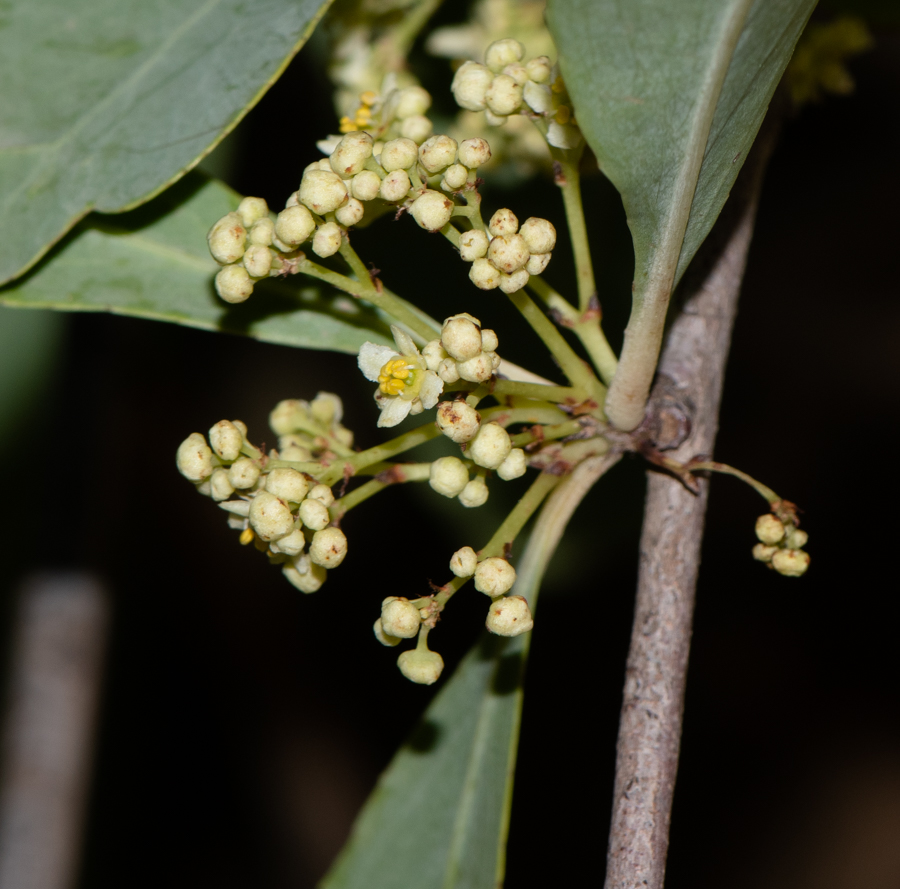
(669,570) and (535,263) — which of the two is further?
(669,570)

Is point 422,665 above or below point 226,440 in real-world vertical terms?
below

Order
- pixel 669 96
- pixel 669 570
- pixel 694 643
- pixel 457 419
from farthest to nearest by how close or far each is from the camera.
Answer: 1. pixel 694 643
2. pixel 669 570
3. pixel 457 419
4. pixel 669 96

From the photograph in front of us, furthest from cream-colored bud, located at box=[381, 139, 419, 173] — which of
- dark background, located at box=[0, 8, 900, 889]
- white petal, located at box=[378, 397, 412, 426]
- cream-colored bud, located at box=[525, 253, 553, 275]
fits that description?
dark background, located at box=[0, 8, 900, 889]

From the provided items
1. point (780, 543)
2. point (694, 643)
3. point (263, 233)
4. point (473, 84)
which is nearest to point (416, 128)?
point (473, 84)

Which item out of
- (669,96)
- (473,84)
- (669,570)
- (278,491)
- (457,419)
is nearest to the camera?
(669,96)

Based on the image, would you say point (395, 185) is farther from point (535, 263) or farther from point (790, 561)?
point (790, 561)

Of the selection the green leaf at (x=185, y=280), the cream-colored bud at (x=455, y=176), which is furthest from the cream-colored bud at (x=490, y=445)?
the green leaf at (x=185, y=280)

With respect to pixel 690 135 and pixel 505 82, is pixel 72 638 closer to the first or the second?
pixel 505 82

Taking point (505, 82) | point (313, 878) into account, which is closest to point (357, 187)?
point (505, 82)

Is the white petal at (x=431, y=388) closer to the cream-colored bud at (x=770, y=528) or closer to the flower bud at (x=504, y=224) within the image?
the flower bud at (x=504, y=224)

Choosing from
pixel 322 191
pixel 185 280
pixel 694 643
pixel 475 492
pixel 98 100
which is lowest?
pixel 694 643
